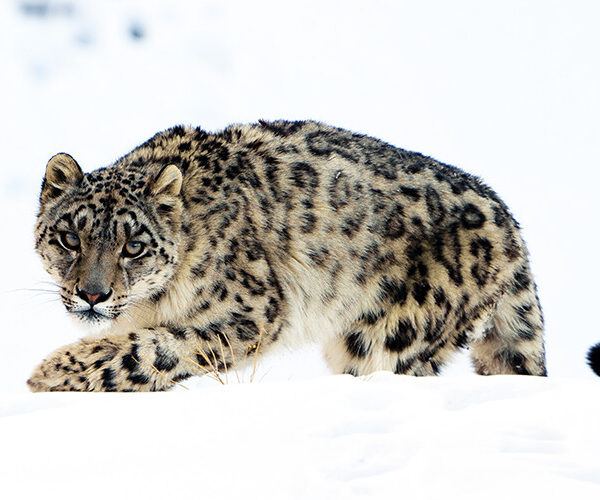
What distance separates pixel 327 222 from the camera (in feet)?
21.3

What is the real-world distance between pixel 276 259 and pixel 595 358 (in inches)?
107

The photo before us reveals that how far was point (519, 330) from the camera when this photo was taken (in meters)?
6.89

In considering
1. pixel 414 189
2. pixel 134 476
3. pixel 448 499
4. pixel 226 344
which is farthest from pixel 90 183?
pixel 448 499

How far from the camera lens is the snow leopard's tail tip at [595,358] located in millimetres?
6301

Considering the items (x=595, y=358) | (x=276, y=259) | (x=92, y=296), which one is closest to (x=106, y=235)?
(x=92, y=296)

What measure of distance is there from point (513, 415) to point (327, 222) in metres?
3.05

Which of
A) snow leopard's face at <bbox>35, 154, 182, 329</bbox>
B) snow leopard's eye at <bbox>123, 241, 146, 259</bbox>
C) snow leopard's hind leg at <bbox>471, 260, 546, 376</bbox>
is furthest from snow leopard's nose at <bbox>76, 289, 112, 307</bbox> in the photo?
snow leopard's hind leg at <bbox>471, 260, 546, 376</bbox>

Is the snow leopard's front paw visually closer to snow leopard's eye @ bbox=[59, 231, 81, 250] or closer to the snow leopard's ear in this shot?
snow leopard's eye @ bbox=[59, 231, 81, 250]

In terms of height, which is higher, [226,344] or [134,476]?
[226,344]

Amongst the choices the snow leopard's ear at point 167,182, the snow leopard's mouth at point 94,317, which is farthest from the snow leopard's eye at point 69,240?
the snow leopard's ear at point 167,182

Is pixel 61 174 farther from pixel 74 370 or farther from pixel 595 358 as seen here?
pixel 595 358

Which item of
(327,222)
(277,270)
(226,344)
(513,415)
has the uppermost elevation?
(327,222)

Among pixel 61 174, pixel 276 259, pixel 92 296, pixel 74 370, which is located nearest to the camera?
pixel 92 296

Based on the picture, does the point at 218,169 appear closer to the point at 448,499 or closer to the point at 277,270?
the point at 277,270
